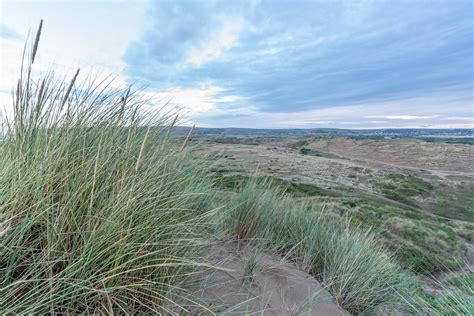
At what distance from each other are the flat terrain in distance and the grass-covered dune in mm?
1383

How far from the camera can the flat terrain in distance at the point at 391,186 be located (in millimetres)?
8344

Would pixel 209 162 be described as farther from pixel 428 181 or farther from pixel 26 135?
pixel 428 181

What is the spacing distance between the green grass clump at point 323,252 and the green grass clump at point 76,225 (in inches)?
60.2

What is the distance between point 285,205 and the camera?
14.6 ft

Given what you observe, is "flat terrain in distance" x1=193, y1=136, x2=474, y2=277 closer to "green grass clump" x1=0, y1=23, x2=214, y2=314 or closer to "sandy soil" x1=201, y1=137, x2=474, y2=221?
"sandy soil" x1=201, y1=137, x2=474, y2=221

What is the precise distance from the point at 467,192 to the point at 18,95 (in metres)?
43.3

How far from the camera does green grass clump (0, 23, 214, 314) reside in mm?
1355

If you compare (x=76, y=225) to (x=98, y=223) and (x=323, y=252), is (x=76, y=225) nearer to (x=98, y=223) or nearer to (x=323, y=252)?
(x=98, y=223)

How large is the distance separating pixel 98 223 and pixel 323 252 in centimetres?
301

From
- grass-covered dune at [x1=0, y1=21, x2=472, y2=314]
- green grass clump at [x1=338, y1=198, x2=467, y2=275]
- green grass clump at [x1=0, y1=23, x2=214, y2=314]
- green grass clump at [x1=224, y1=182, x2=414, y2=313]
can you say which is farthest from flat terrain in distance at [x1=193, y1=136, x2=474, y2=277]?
green grass clump at [x1=0, y1=23, x2=214, y2=314]

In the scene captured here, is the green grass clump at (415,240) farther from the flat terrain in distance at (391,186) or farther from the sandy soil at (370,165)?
the sandy soil at (370,165)

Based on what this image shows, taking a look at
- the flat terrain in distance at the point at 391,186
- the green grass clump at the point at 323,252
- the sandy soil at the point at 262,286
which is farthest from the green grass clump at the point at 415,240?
the sandy soil at the point at 262,286

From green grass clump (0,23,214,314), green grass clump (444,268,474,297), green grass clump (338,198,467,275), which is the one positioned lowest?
green grass clump (338,198,467,275)

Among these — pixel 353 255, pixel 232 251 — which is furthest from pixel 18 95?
pixel 353 255
